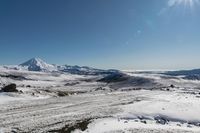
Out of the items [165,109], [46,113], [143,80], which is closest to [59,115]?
[46,113]

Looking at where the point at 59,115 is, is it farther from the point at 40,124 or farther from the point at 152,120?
the point at 152,120

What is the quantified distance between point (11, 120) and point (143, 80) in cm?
15134

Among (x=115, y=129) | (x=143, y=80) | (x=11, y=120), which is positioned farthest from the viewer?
(x=143, y=80)

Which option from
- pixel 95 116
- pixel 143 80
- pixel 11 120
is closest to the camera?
pixel 11 120

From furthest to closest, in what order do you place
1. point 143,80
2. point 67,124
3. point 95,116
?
point 143,80, point 95,116, point 67,124

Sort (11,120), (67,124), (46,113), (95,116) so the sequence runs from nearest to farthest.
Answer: (67,124), (11,120), (95,116), (46,113)

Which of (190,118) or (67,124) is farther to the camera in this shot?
(190,118)

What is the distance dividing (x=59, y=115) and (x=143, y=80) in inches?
5813

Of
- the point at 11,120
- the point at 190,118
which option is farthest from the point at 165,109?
the point at 11,120

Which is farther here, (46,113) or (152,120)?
(46,113)

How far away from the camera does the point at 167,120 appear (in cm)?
2956

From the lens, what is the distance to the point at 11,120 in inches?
1097

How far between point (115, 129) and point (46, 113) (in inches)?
455

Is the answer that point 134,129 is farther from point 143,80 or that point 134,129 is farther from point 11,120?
point 143,80
